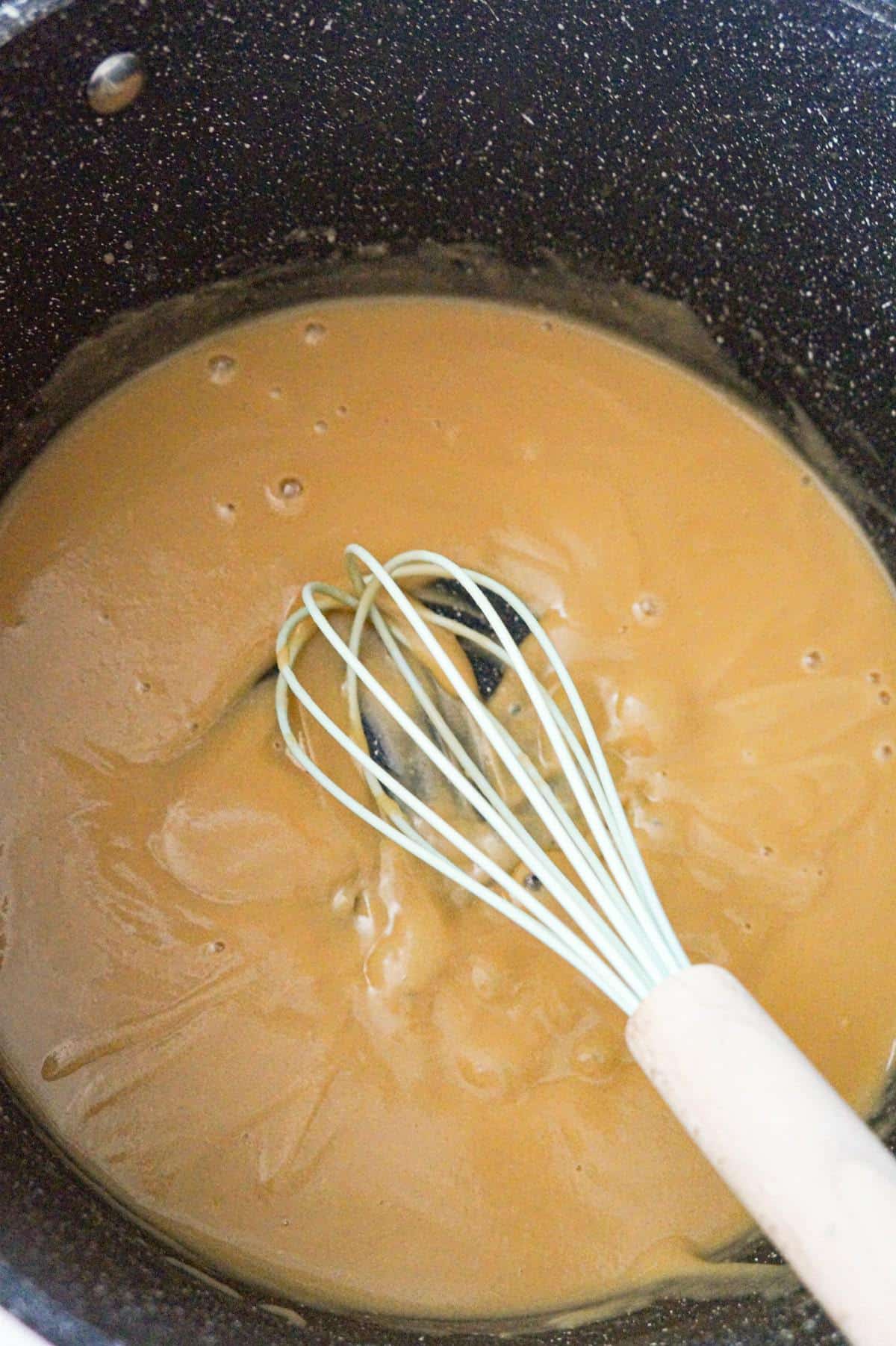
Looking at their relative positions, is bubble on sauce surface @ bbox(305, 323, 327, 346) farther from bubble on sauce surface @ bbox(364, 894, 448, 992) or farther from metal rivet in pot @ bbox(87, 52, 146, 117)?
bubble on sauce surface @ bbox(364, 894, 448, 992)

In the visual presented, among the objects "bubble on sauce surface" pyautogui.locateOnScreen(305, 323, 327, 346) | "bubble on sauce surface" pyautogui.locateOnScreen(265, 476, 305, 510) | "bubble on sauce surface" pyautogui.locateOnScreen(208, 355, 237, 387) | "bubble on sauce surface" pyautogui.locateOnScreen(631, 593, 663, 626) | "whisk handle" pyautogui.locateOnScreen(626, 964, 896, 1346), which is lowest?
"whisk handle" pyautogui.locateOnScreen(626, 964, 896, 1346)

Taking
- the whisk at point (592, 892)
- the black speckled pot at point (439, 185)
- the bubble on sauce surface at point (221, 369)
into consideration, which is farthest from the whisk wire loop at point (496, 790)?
the black speckled pot at point (439, 185)

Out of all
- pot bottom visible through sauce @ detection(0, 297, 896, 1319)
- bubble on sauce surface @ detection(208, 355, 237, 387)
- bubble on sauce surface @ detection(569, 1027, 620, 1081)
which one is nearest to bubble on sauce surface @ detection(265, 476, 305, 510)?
pot bottom visible through sauce @ detection(0, 297, 896, 1319)

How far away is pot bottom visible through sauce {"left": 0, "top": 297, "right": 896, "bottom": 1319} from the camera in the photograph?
97 cm

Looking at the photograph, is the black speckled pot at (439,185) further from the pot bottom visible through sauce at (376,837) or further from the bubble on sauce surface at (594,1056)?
the bubble on sauce surface at (594,1056)

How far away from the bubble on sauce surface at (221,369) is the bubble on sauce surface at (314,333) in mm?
80

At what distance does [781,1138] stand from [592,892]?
20cm

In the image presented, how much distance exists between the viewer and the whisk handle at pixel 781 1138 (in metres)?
0.62

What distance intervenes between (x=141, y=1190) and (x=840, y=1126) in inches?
23.0

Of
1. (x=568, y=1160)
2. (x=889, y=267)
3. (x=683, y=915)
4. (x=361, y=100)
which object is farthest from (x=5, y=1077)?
(x=889, y=267)

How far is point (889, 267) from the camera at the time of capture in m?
1.07

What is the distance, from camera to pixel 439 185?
119cm

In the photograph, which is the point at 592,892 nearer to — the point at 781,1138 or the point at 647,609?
the point at 781,1138

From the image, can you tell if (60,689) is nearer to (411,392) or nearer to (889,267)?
(411,392)
